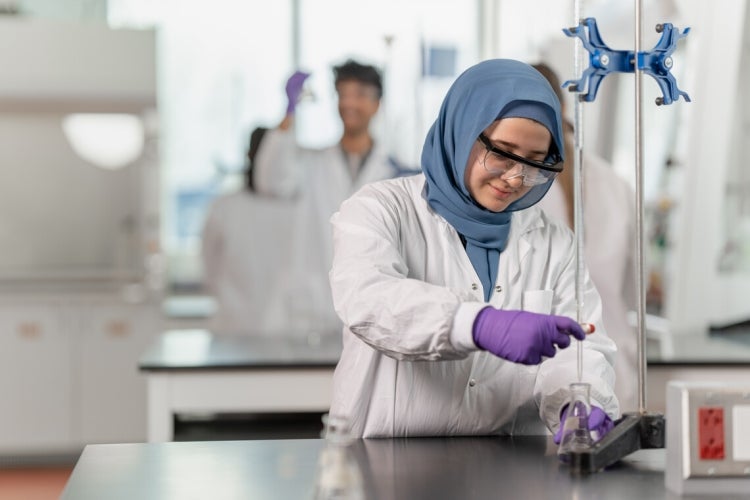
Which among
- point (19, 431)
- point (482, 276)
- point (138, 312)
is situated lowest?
point (19, 431)

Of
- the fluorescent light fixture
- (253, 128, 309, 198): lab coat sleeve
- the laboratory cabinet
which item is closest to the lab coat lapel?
(253, 128, 309, 198): lab coat sleeve

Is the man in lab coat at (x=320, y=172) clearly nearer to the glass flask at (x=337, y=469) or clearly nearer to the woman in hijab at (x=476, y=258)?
the woman in hijab at (x=476, y=258)

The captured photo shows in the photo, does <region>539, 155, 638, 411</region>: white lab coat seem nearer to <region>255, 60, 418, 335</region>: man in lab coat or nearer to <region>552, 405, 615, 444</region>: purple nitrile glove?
<region>255, 60, 418, 335</region>: man in lab coat

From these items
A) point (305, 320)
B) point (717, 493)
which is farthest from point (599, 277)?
point (717, 493)

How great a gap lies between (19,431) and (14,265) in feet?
2.87

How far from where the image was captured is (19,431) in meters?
5.41

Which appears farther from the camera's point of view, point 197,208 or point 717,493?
point 197,208

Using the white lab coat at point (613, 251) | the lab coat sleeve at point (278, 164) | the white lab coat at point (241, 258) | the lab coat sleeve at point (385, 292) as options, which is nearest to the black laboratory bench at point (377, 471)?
the lab coat sleeve at point (385, 292)

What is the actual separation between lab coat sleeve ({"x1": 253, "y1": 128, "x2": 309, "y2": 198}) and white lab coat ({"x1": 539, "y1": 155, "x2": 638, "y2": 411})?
5.22 feet

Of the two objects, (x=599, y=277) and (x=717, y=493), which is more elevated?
(x=599, y=277)

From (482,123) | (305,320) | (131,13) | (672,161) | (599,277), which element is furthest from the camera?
(131,13)

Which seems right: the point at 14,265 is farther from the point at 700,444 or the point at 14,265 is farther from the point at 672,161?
the point at 700,444

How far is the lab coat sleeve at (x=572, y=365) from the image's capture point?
1.84 metres

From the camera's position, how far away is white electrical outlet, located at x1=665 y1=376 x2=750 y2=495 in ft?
4.93
